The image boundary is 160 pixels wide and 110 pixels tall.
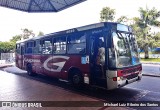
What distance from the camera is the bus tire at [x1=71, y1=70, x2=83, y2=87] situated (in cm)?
941

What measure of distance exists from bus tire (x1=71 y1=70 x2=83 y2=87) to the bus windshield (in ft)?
7.79

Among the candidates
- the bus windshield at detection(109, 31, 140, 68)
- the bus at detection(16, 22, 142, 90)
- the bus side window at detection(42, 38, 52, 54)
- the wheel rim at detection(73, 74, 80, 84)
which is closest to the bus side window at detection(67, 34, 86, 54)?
the bus at detection(16, 22, 142, 90)

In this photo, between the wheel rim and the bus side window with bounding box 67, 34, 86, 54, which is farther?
the wheel rim

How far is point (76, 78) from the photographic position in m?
9.66

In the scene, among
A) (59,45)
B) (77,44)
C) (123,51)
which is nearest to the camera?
(123,51)

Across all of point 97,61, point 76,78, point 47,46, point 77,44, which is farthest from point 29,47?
point 97,61

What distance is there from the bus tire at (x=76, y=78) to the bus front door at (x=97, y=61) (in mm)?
901

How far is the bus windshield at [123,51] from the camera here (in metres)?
7.59

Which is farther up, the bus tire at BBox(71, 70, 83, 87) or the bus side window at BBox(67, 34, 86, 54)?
the bus side window at BBox(67, 34, 86, 54)

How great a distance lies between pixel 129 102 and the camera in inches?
281

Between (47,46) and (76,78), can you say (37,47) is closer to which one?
(47,46)

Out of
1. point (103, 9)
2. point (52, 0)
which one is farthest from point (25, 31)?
point (52, 0)

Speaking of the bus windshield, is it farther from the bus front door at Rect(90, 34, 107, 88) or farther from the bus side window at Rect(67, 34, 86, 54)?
the bus side window at Rect(67, 34, 86, 54)

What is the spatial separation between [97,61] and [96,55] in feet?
0.99
